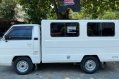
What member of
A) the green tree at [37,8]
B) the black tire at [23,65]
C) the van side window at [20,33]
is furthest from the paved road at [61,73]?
the green tree at [37,8]

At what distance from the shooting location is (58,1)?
55.0 feet

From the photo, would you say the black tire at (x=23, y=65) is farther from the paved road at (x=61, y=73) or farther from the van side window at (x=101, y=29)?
the van side window at (x=101, y=29)

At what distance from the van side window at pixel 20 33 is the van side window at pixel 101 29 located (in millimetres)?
2303

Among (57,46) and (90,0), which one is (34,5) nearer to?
(90,0)

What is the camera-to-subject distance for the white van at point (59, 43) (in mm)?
10938

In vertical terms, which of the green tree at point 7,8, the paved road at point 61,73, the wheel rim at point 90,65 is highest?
the green tree at point 7,8

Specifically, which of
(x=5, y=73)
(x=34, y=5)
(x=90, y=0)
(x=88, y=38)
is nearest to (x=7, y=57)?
(x=5, y=73)

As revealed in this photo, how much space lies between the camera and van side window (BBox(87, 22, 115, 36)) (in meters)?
11.1

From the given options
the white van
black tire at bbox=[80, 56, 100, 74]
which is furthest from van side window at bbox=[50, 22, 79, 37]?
black tire at bbox=[80, 56, 100, 74]

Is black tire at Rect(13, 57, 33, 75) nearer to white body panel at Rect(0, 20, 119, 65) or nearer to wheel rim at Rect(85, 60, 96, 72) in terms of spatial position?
white body panel at Rect(0, 20, 119, 65)

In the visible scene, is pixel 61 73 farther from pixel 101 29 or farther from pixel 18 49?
pixel 101 29

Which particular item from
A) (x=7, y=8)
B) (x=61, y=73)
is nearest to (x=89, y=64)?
(x=61, y=73)

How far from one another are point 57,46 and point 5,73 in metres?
2.43

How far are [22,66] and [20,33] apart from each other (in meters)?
1.27
